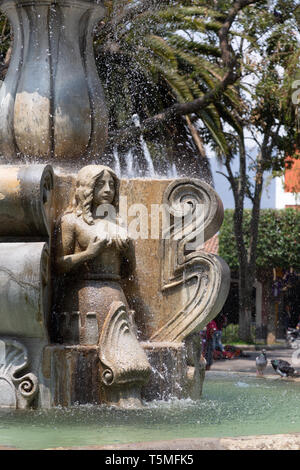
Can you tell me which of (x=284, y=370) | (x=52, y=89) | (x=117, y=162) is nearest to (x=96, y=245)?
(x=52, y=89)

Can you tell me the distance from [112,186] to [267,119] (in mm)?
13612

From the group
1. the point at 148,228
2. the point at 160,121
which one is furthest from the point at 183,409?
the point at 160,121

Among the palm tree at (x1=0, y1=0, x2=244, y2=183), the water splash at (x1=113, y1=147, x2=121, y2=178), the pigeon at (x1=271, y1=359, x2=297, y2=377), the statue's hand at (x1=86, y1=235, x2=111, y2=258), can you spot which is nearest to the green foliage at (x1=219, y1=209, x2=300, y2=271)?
the palm tree at (x1=0, y1=0, x2=244, y2=183)

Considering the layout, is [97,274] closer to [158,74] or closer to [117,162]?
[117,162]

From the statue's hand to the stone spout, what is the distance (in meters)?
1.00

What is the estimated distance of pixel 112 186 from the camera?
7207 millimetres

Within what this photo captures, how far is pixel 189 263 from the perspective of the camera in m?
7.50

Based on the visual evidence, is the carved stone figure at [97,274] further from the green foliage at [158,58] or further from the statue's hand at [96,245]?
the green foliage at [158,58]

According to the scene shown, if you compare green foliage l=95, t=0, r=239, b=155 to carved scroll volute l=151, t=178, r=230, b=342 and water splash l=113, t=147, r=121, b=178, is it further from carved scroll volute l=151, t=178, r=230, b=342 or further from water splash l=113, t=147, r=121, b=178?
carved scroll volute l=151, t=178, r=230, b=342

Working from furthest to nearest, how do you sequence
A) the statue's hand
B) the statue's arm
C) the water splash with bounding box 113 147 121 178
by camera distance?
the water splash with bounding box 113 147 121 178 < the statue's arm < the statue's hand

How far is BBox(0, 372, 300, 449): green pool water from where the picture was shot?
541cm

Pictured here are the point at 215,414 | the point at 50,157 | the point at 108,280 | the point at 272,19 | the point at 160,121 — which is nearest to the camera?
the point at 215,414

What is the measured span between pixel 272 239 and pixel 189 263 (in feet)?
78.5
